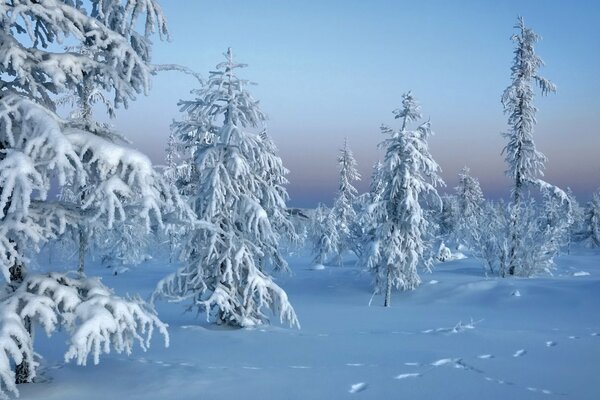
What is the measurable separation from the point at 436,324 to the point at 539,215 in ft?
50.5

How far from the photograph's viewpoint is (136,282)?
1325 inches

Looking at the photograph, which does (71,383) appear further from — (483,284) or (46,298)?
(483,284)

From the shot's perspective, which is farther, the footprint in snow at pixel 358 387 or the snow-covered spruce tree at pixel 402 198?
the snow-covered spruce tree at pixel 402 198

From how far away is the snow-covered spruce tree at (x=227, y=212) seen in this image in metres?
13.2

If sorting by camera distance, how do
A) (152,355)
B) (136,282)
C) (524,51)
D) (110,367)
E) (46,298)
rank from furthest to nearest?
(136,282), (524,51), (152,355), (110,367), (46,298)

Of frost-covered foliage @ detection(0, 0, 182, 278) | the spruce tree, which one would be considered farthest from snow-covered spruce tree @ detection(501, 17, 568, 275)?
frost-covered foliage @ detection(0, 0, 182, 278)

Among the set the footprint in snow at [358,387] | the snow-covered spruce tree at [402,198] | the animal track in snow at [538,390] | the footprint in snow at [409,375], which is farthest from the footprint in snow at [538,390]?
the snow-covered spruce tree at [402,198]

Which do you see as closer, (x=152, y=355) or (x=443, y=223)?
(x=152, y=355)

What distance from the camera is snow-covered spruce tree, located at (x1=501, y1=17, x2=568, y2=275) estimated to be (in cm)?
2597

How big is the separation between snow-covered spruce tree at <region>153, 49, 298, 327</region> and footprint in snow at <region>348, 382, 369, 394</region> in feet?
20.8

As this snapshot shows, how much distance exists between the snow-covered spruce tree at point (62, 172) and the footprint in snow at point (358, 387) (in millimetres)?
2689

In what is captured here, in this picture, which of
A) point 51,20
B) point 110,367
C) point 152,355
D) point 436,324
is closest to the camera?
point 51,20

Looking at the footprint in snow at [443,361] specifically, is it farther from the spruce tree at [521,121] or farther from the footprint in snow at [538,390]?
the spruce tree at [521,121]

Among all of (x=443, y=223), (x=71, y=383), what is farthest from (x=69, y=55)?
(x=443, y=223)
